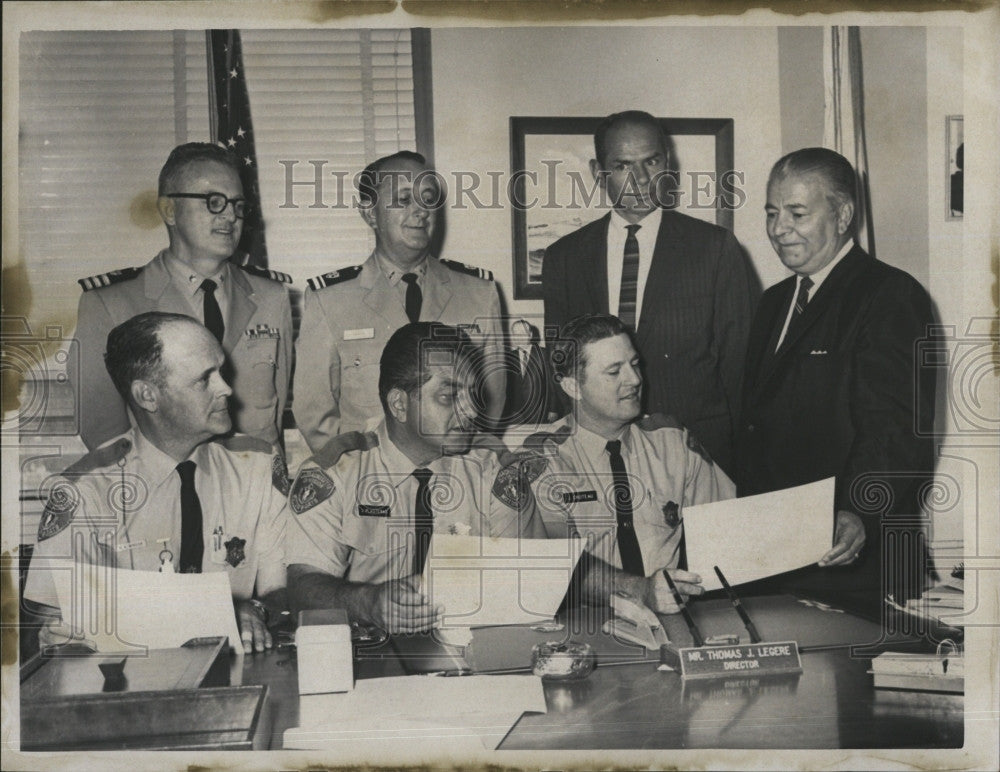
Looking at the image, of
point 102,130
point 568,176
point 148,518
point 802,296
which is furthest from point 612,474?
point 102,130

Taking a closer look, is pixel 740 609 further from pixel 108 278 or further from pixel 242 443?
pixel 108 278

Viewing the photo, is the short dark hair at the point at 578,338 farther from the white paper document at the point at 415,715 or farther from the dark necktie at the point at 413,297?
the white paper document at the point at 415,715

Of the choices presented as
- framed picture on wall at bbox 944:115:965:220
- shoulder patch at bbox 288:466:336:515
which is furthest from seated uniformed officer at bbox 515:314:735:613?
framed picture on wall at bbox 944:115:965:220

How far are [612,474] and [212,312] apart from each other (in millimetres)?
1235

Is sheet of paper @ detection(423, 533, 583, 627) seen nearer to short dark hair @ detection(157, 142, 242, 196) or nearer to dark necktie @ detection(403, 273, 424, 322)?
dark necktie @ detection(403, 273, 424, 322)

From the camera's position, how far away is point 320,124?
10.9 feet

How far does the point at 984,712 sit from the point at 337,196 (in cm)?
237

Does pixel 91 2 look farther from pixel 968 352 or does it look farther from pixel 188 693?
pixel 968 352

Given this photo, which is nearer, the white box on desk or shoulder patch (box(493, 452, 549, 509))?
the white box on desk

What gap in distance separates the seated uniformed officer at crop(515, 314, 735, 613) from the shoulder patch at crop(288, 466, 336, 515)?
1.82 ft

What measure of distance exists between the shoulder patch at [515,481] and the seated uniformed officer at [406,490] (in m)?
0.02

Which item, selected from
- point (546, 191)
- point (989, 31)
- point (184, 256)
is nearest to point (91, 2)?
point (184, 256)

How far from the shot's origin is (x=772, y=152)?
10.9ft

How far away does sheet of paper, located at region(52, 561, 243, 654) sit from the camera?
324 cm
